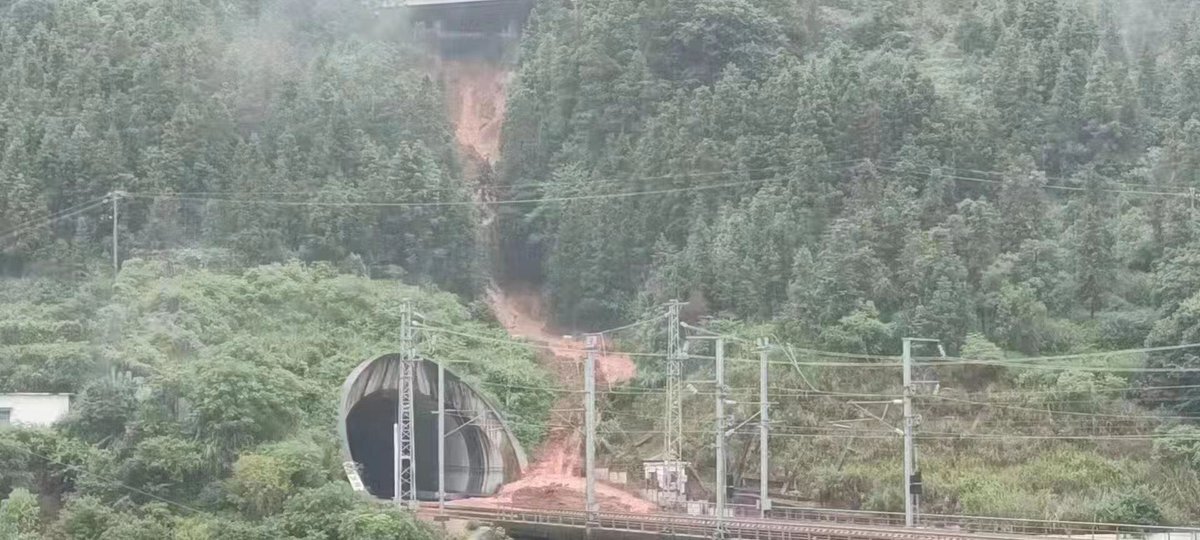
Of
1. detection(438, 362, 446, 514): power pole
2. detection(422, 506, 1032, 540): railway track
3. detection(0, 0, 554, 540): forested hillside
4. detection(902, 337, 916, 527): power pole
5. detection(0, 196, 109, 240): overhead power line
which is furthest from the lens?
detection(0, 196, 109, 240): overhead power line

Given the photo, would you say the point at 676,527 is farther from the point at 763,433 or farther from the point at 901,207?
the point at 901,207

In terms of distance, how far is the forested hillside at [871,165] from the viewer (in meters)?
52.8

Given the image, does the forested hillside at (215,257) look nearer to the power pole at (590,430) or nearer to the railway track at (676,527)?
the railway track at (676,527)

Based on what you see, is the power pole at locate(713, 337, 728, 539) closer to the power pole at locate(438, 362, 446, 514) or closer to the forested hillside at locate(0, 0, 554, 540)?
the forested hillside at locate(0, 0, 554, 540)

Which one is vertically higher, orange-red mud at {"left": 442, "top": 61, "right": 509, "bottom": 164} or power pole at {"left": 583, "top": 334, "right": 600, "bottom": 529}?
orange-red mud at {"left": 442, "top": 61, "right": 509, "bottom": 164}

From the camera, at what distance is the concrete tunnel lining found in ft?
169

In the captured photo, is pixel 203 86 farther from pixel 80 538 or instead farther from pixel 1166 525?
pixel 1166 525

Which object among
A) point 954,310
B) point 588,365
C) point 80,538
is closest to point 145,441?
point 80,538

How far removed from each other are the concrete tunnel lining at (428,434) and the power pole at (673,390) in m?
4.84

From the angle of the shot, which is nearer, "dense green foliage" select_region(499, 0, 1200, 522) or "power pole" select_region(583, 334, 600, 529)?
"power pole" select_region(583, 334, 600, 529)

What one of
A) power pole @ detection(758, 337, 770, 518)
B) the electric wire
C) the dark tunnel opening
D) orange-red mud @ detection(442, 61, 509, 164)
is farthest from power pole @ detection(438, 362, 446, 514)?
orange-red mud @ detection(442, 61, 509, 164)

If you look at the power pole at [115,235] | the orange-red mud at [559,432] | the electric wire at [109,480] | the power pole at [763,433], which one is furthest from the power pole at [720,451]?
the power pole at [115,235]

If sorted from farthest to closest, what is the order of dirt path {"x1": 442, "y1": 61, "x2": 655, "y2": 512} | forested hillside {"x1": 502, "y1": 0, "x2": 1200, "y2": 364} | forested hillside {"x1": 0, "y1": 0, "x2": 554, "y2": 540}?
1. forested hillside {"x1": 502, "y1": 0, "x2": 1200, "y2": 364}
2. dirt path {"x1": 442, "y1": 61, "x2": 655, "y2": 512}
3. forested hillside {"x1": 0, "y1": 0, "x2": 554, "y2": 540}

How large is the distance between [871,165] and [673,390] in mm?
11464
